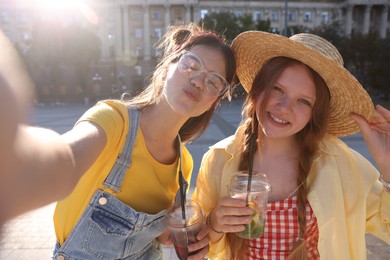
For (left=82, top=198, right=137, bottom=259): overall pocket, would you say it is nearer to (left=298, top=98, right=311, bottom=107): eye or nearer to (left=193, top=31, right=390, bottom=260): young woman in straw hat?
(left=193, top=31, right=390, bottom=260): young woman in straw hat

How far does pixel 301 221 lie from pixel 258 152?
46 centimetres

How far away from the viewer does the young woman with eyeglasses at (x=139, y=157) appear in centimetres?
145

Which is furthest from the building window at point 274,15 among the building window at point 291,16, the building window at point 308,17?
the building window at point 308,17

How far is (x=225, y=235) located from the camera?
6.09ft

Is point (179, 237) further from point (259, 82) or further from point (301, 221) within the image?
point (259, 82)

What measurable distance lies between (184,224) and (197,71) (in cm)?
75

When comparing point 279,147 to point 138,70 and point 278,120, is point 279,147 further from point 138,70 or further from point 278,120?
point 138,70

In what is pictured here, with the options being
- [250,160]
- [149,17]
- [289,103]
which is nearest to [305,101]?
[289,103]

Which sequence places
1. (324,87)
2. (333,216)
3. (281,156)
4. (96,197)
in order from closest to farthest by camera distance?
1. (96,197)
2. (333,216)
3. (324,87)
4. (281,156)

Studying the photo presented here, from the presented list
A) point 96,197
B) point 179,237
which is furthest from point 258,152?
point 96,197

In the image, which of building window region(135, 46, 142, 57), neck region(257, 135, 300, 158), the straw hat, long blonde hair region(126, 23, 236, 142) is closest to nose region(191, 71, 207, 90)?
long blonde hair region(126, 23, 236, 142)

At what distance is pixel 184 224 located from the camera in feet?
4.92

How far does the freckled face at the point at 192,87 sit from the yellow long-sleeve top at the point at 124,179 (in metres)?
0.24

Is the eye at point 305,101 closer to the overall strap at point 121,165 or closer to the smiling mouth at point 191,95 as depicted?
the smiling mouth at point 191,95
